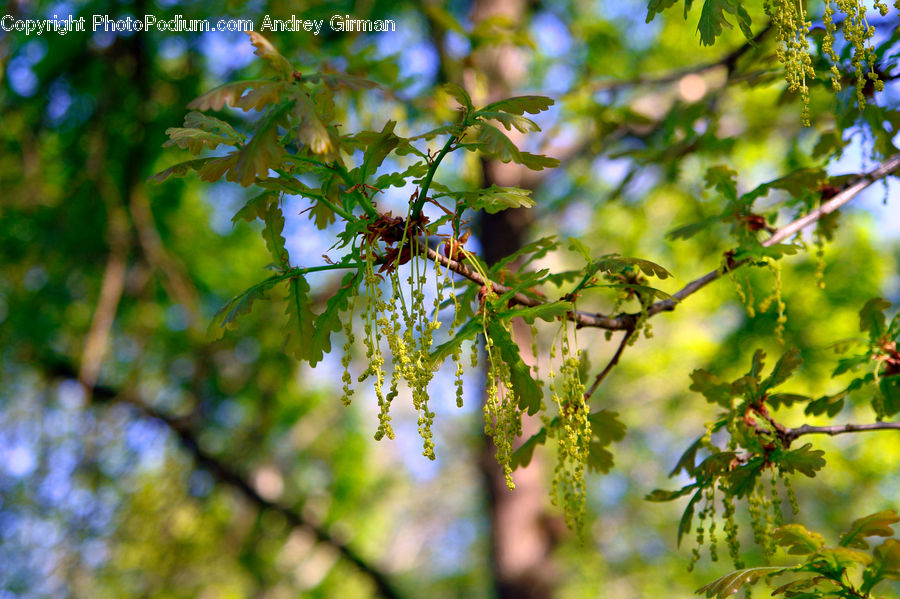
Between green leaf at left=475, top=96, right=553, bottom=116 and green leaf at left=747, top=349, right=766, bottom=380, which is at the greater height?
green leaf at left=475, top=96, right=553, bottom=116

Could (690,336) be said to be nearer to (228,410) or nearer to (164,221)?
(228,410)

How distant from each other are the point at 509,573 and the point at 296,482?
6425mm

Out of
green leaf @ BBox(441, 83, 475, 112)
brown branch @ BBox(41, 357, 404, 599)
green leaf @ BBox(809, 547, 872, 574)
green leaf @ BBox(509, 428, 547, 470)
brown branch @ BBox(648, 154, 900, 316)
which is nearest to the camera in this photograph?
green leaf @ BBox(809, 547, 872, 574)

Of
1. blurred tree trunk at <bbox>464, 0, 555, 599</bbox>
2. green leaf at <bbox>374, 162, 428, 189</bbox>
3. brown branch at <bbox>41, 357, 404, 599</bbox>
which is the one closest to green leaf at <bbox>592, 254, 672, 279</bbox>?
green leaf at <bbox>374, 162, 428, 189</bbox>

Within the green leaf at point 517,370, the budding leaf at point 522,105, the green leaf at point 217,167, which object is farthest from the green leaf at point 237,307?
the budding leaf at point 522,105

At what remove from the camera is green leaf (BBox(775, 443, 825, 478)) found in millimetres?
1462

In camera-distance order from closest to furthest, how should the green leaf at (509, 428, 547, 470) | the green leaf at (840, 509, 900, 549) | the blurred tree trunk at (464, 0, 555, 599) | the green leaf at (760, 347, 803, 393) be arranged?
1. the green leaf at (840, 509, 900, 549)
2. the green leaf at (760, 347, 803, 393)
3. the green leaf at (509, 428, 547, 470)
4. the blurred tree trunk at (464, 0, 555, 599)

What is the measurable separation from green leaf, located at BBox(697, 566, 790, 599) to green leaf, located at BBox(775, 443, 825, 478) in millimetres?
244

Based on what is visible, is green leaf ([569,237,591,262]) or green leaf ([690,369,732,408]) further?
green leaf ([690,369,732,408])

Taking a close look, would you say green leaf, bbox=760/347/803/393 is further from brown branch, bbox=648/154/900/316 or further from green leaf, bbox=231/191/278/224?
green leaf, bbox=231/191/278/224

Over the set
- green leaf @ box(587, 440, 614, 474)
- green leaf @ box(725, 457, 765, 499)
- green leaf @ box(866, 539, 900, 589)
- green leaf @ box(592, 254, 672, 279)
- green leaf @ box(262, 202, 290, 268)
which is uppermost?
green leaf @ box(262, 202, 290, 268)

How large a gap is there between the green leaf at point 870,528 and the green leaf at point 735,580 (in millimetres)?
166

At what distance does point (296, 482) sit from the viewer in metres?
10.5

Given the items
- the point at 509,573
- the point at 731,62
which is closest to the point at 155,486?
the point at 509,573
